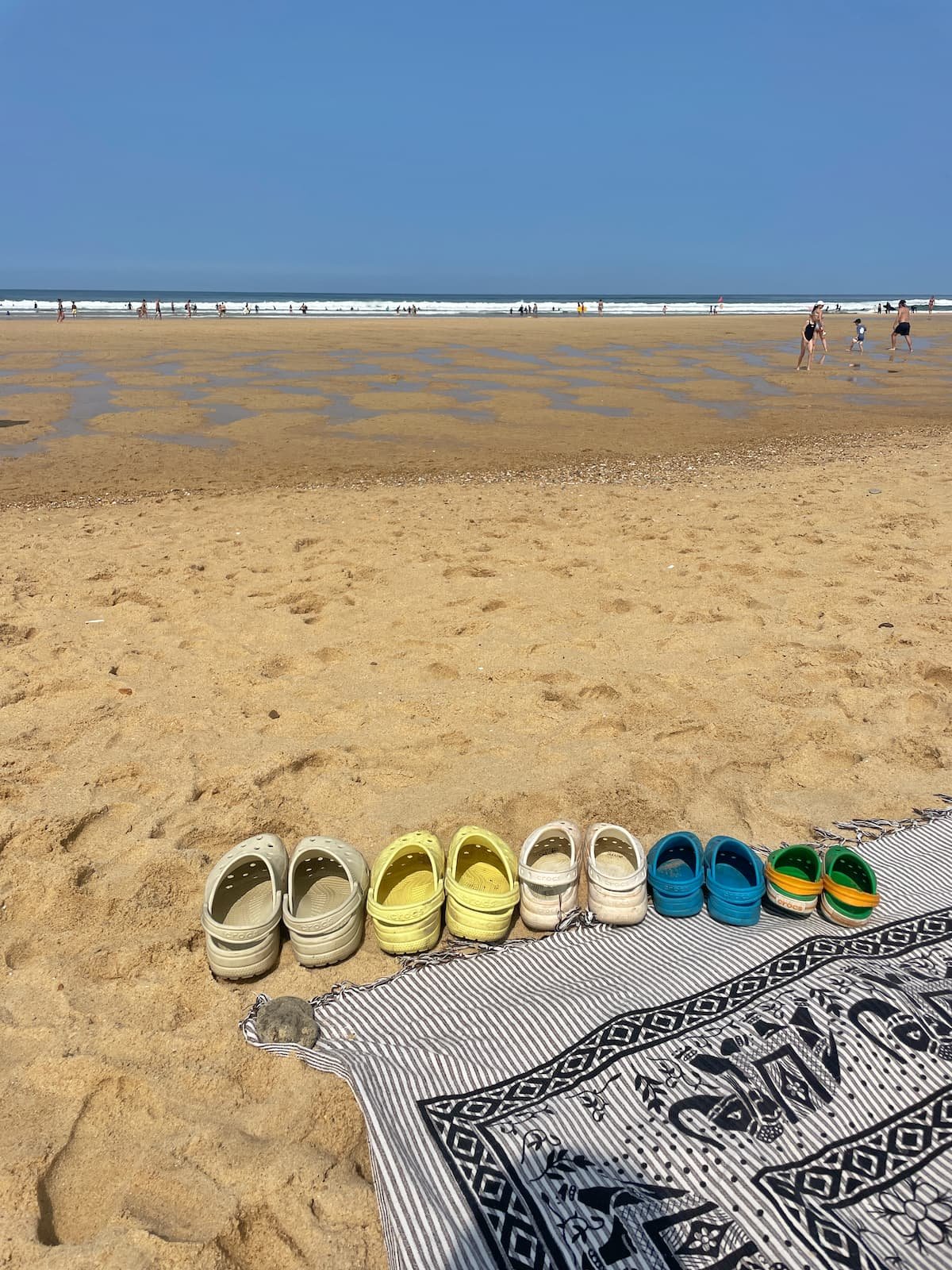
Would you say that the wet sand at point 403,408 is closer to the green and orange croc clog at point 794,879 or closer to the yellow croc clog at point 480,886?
the yellow croc clog at point 480,886

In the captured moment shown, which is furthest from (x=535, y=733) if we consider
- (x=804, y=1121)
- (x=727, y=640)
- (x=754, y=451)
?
(x=754, y=451)

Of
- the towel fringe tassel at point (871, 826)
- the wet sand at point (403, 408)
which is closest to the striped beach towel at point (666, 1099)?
the towel fringe tassel at point (871, 826)

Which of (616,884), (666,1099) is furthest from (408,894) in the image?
(666,1099)

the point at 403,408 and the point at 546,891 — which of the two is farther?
the point at 403,408

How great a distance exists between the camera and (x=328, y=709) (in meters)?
3.84

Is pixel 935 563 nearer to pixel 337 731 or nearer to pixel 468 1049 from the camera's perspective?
pixel 337 731

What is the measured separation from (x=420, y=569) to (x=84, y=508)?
4.02 metres

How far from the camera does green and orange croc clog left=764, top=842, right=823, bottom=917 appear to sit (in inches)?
101

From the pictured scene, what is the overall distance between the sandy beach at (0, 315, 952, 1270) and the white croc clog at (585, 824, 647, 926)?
8.4 inches

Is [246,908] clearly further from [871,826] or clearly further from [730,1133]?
[871,826]

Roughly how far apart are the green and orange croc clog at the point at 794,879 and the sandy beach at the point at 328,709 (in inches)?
8.9

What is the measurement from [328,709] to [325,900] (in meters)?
1.33

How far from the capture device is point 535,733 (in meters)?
3.66

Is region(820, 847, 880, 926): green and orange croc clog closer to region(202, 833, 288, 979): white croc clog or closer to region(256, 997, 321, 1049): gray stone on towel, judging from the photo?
region(256, 997, 321, 1049): gray stone on towel
